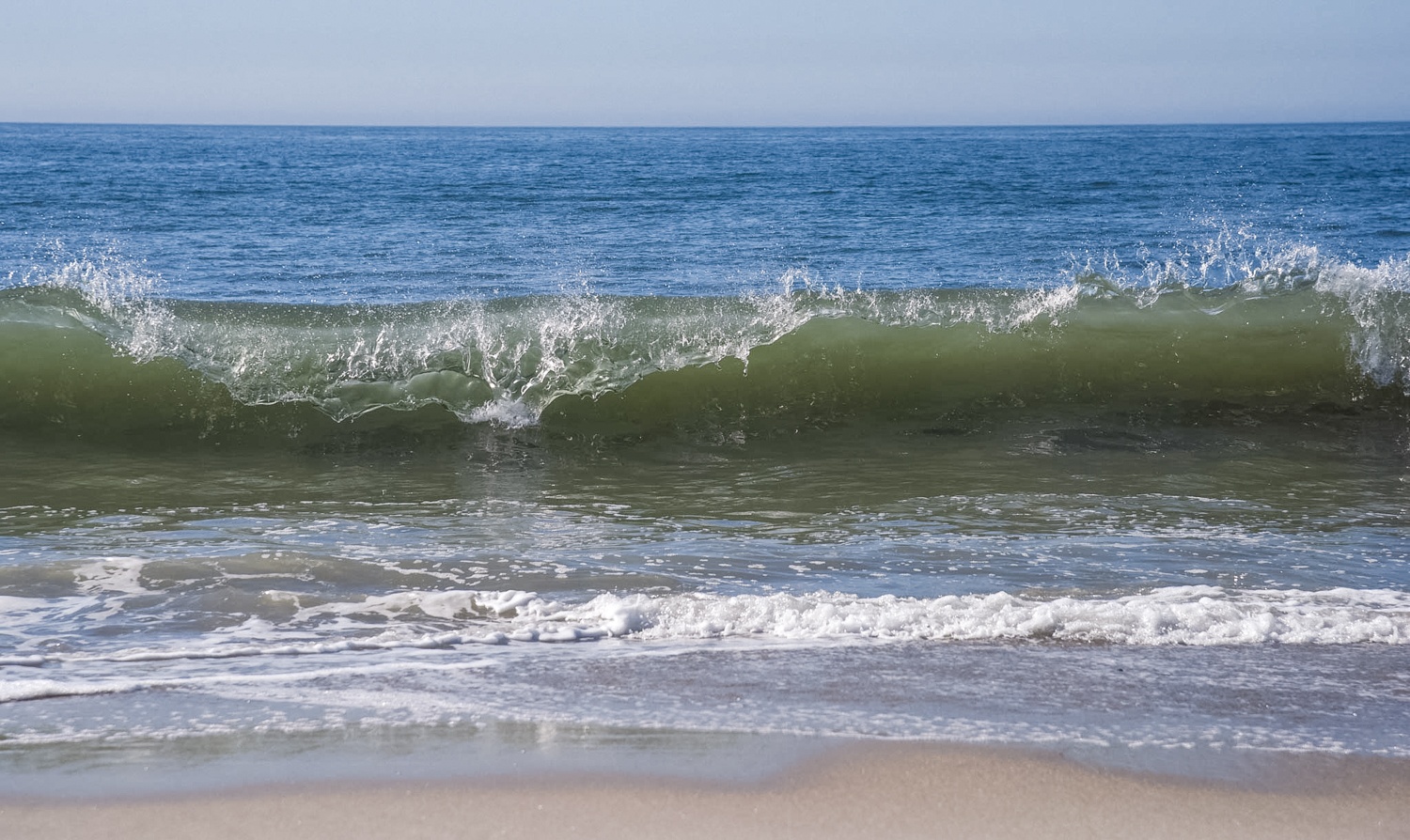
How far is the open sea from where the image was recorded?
3281 mm

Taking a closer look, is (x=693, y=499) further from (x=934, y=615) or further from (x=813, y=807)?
(x=813, y=807)

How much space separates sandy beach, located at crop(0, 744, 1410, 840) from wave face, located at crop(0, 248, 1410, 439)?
4.84 meters

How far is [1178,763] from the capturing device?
294 centimetres

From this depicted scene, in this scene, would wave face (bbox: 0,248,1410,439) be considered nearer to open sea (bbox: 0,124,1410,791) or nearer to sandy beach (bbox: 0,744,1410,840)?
open sea (bbox: 0,124,1410,791)

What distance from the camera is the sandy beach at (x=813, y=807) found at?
2.62 metres

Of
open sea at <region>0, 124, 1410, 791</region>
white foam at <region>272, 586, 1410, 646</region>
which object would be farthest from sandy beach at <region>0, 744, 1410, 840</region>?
white foam at <region>272, 586, 1410, 646</region>

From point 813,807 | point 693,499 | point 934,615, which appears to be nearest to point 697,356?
point 693,499

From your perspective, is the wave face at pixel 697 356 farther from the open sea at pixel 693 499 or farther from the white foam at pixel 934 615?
the white foam at pixel 934 615

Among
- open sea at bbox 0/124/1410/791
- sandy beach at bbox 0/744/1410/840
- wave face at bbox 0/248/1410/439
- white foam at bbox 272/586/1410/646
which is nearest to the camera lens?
sandy beach at bbox 0/744/1410/840

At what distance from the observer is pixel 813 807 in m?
2.73

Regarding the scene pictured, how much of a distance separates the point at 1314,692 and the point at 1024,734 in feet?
3.22

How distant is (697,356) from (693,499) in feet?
9.88

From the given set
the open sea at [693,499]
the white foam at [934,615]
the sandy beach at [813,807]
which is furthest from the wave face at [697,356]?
the sandy beach at [813,807]

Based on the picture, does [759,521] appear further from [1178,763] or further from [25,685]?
[25,685]
